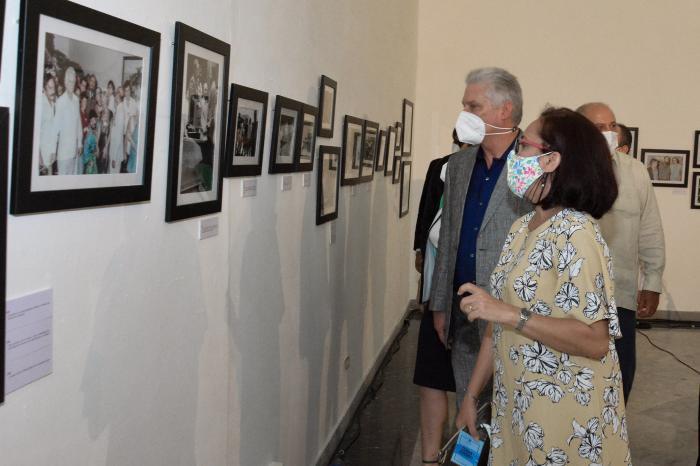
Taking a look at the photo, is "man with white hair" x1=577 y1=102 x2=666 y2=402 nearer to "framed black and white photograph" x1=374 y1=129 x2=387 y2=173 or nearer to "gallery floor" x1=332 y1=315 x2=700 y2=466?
"gallery floor" x1=332 y1=315 x2=700 y2=466

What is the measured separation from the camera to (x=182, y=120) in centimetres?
258

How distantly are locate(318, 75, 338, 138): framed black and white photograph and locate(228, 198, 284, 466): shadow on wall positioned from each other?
1064 mm

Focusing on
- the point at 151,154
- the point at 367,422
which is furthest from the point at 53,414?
the point at 367,422

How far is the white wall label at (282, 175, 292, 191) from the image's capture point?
3984 millimetres

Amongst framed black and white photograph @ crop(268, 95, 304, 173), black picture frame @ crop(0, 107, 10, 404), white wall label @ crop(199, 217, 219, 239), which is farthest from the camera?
framed black and white photograph @ crop(268, 95, 304, 173)

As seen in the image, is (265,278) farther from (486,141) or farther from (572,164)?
(572,164)

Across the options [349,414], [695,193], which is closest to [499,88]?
[349,414]

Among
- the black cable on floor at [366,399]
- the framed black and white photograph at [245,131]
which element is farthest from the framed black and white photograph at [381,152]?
the framed black and white photograph at [245,131]

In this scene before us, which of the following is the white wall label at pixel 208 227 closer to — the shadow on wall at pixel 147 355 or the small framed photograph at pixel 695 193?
the shadow on wall at pixel 147 355

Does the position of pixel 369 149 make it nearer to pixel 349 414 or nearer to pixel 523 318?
pixel 349 414

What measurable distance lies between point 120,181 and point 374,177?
16.7 feet

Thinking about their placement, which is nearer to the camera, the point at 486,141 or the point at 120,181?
the point at 120,181

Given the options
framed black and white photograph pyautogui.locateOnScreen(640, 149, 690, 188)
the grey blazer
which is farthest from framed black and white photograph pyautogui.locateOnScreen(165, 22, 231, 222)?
framed black and white photograph pyautogui.locateOnScreen(640, 149, 690, 188)

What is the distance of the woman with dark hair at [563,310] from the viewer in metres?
2.56
